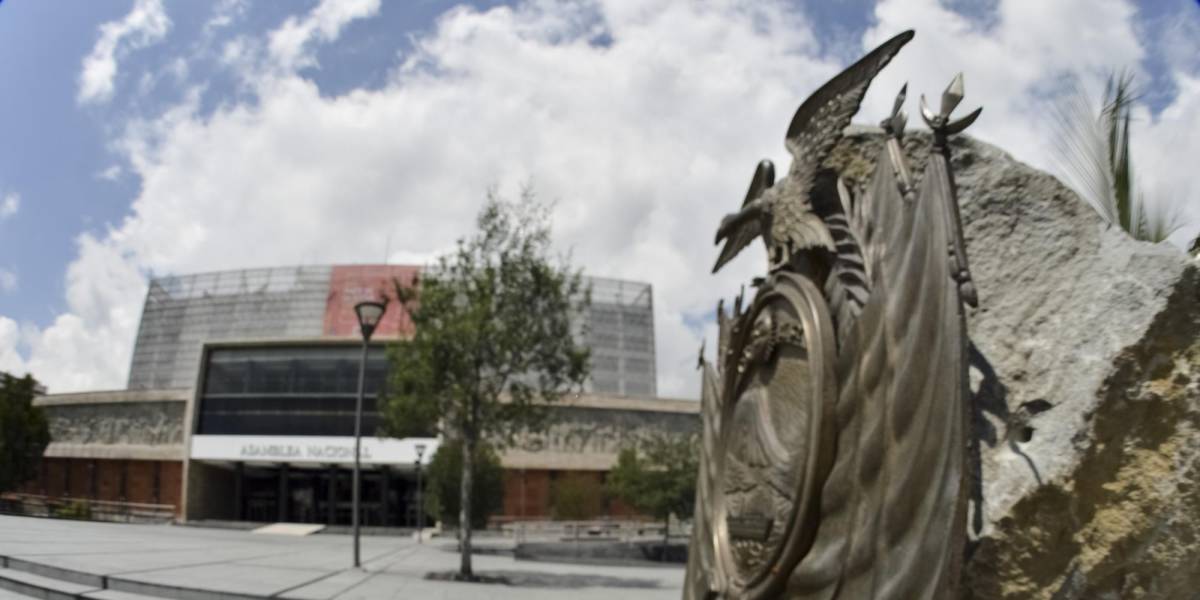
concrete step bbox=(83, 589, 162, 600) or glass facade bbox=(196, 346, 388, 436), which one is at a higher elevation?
glass facade bbox=(196, 346, 388, 436)

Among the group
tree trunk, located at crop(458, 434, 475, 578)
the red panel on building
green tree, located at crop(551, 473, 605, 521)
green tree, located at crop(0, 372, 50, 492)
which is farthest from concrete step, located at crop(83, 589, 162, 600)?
the red panel on building

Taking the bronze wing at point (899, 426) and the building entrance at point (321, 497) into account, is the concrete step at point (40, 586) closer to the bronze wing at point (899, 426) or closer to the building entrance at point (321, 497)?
the bronze wing at point (899, 426)

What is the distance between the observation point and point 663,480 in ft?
107

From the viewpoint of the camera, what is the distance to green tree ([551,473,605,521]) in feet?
131

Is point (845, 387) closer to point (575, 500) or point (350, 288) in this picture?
point (575, 500)

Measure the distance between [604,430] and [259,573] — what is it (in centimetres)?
Answer: 3309

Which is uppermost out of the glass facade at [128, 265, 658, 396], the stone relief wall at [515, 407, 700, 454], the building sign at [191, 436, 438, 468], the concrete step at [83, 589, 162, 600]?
the glass facade at [128, 265, 658, 396]

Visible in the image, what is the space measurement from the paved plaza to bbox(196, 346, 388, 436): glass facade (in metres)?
23.7

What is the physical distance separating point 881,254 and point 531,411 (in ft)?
54.3

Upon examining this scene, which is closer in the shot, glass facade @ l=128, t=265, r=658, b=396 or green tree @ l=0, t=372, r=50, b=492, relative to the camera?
green tree @ l=0, t=372, r=50, b=492

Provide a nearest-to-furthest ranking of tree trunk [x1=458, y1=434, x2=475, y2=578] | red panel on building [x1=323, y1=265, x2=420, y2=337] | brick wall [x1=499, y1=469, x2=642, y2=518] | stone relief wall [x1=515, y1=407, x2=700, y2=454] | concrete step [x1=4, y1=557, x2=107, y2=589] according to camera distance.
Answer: concrete step [x1=4, y1=557, x2=107, y2=589] → tree trunk [x1=458, y1=434, x2=475, y2=578] → brick wall [x1=499, y1=469, x2=642, y2=518] → stone relief wall [x1=515, y1=407, x2=700, y2=454] → red panel on building [x1=323, y1=265, x2=420, y2=337]

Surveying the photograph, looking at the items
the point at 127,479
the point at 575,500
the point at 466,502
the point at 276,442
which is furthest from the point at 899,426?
the point at 127,479

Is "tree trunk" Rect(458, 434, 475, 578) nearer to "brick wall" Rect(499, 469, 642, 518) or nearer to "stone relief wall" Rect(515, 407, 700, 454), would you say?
"stone relief wall" Rect(515, 407, 700, 454)

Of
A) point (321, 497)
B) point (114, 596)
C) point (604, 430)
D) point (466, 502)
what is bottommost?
point (321, 497)
